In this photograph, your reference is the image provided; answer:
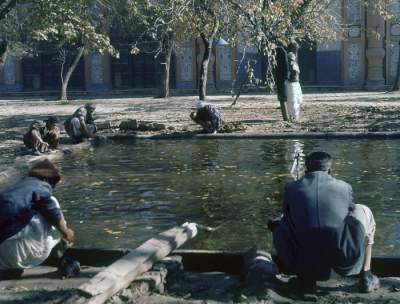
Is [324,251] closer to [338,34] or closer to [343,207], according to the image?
[343,207]

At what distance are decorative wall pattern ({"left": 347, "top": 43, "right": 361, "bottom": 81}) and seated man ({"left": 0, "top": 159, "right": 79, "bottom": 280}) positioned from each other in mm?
34427

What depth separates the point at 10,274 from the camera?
6297 millimetres

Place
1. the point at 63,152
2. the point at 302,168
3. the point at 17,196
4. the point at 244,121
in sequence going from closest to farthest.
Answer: the point at 17,196, the point at 302,168, the point at 63,152, the point at 244,121

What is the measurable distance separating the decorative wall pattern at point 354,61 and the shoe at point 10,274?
3444 centimetres

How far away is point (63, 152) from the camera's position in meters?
15.3

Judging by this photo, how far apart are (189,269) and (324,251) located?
1.58 metres

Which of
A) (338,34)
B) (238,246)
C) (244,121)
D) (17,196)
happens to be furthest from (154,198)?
(338,34)

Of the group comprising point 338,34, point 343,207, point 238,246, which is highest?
point 338,34

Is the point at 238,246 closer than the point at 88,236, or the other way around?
the point at 238,246

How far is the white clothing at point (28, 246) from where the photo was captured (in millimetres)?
6117

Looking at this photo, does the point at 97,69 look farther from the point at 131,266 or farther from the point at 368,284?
the point at 368,284

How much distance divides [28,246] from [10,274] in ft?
1.14

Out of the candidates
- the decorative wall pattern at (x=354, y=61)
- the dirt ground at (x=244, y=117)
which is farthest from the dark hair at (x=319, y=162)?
the decorative wall pattern at (x=354, y=61)

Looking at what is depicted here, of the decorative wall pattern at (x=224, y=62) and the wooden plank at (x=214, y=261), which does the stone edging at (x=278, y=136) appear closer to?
the wooden plank at (x=214, y=261)
